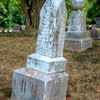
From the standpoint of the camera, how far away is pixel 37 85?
3.66 meters

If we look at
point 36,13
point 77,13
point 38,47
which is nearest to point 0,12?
point 36,13

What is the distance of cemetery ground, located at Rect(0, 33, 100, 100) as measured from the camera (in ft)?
15.3

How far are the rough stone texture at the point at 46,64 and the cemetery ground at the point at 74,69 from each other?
966 mm

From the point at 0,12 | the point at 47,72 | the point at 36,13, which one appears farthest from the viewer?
the point at 0,12

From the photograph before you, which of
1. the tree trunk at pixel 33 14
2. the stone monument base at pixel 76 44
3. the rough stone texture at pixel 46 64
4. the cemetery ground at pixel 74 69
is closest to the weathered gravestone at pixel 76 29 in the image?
the stone monument base at pixel 76 44

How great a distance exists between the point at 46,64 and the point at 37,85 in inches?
16.6

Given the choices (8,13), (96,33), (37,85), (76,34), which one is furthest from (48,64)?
(8,13)

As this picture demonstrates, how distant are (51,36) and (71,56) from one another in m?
4.44

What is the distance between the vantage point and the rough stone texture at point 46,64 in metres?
3.69

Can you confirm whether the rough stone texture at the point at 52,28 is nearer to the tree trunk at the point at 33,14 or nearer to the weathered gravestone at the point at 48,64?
the weathered gravestone at the point at 48,64

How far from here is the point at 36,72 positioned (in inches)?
150

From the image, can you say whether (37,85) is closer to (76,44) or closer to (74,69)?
(74,69)

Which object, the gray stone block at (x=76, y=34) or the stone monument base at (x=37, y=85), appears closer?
the stone monument base at (x=37, y=85)

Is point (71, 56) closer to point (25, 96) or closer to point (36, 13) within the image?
point (25, 96)
